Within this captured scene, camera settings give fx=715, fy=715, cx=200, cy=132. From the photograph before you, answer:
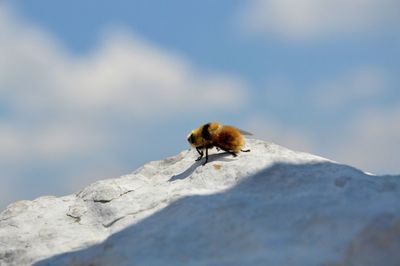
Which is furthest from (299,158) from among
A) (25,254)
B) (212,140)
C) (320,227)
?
(25,254)

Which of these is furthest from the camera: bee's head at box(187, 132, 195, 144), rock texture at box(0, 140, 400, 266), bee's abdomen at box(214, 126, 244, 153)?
bee's head at box(187, 132, 195, 144)

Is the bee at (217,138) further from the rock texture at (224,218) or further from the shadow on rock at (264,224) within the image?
the shadow on rock at (264,224)

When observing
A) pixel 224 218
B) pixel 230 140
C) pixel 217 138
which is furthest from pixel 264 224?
pixel 217 138

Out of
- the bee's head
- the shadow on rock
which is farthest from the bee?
the shadow on rock

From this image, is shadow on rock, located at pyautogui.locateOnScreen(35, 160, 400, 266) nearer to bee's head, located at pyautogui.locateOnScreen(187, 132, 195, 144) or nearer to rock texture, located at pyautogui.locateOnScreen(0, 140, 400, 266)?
rock texture, located at pyautogui.locateOnScreen(0, 140, 400, 266)

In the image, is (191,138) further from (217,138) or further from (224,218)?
(224,218)

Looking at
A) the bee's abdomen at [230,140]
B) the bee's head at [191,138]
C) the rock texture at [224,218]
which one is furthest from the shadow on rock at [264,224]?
the bee's head at [191,138]
